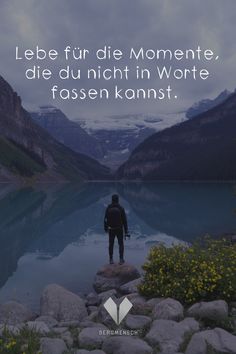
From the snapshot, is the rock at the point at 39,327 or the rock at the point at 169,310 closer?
the rock at the point at 39,327

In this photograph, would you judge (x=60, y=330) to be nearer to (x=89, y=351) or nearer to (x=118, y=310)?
(x=118, y=310)

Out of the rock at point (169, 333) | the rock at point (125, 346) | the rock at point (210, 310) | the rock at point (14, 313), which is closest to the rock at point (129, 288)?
the rock at point (14, 313)

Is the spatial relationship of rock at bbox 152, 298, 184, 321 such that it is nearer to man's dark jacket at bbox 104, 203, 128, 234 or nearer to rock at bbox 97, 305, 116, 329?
rock at bbox 97, 305, 116, 329

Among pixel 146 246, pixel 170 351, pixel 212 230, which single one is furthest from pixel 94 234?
pixel 170 351

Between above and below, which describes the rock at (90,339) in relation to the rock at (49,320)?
above

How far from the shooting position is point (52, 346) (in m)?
9.63

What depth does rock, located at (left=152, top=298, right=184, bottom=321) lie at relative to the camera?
38.6 ft

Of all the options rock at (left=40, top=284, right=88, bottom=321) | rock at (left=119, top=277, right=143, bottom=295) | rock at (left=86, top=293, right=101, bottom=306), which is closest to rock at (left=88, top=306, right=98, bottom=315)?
rock at (left=40, top=284, right=88, bottom=321)

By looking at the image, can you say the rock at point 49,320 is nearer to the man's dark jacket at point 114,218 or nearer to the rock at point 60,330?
the rock at point 60,330

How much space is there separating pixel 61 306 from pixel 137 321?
3851mm

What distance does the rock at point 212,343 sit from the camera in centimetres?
948

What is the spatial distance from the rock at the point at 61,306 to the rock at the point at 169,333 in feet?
12.8

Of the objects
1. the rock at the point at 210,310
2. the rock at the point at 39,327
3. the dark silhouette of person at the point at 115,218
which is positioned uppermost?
the dark silhouette of person at the point at 115,218

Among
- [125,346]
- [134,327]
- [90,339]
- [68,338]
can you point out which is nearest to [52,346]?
[68,338]
